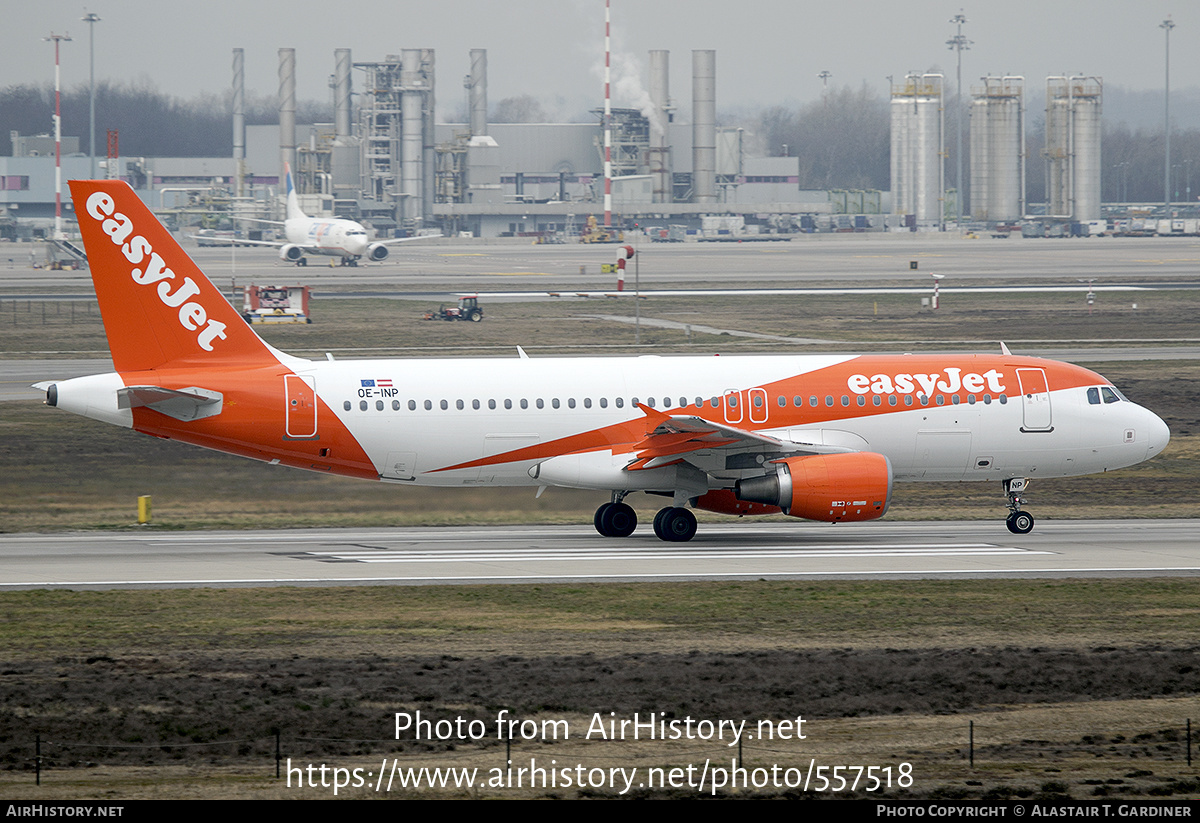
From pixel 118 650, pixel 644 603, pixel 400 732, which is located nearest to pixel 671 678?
pixel 400 732

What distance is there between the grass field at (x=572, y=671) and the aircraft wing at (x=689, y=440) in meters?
2.43

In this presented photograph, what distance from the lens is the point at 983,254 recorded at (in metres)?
154

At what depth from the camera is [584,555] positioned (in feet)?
108

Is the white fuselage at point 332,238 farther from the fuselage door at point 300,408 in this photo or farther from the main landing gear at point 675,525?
the main landing gear at point 675,525

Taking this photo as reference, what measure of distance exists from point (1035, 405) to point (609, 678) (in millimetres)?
19982

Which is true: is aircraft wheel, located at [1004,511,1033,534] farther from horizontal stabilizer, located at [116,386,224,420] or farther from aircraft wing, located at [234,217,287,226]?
aircraft wing, located at [234,217,287,226]

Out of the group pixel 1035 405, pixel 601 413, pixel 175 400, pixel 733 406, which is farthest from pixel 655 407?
pixel 175 400

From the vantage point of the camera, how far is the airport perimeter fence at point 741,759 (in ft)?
49.5

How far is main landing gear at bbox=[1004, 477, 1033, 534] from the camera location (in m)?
36.0

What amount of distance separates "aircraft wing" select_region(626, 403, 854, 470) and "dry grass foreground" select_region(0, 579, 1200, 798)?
201 inches

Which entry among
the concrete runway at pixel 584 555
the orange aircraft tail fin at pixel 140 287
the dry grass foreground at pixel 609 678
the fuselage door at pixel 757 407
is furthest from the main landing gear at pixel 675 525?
the orange aircraft tail fin at pixel 140 287

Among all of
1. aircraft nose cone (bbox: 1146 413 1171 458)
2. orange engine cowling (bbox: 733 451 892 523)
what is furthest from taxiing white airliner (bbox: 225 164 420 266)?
orange engine cowling (bbox: 733 451 892 523)

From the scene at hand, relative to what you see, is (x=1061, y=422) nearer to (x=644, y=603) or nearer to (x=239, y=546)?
(x=644, y=603)

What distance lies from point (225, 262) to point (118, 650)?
13075 centimetres
